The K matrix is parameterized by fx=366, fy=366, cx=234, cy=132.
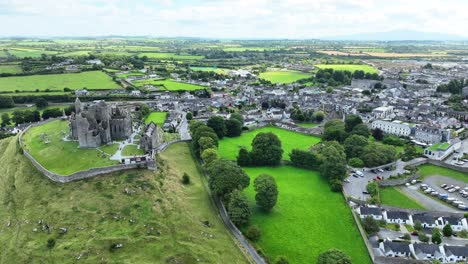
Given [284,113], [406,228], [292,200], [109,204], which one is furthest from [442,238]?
[284,113]

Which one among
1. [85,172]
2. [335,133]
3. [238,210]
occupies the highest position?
[85,172]

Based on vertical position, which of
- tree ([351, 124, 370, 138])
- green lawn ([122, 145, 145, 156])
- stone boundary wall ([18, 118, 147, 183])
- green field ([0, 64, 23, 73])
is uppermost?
green field ([0, 64, 23, 73])

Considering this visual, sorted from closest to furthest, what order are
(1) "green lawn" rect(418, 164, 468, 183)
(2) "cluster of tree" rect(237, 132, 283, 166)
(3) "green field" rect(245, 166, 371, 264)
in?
(3) "green field" rect(245, 166, 371, 264) < (1) "green lawn" rect(418, 164, 468, 183) < (2) "cluster of tree" rect(237, 132, 283, 166)

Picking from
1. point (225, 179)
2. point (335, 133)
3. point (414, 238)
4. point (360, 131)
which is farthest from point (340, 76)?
point (414, 238)

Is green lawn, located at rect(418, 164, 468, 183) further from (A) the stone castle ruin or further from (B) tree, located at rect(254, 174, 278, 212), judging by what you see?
(A) the stone castle ruin

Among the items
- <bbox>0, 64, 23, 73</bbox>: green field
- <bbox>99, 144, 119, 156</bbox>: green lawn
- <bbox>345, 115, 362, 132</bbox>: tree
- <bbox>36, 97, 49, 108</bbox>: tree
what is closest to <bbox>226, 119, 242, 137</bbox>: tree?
<bbox>345, 115, 362, 132</bbox>: tree

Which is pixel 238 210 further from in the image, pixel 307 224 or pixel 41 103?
pixel 41 103

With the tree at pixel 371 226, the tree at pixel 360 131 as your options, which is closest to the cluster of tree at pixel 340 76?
the tree at pixel 360 131
